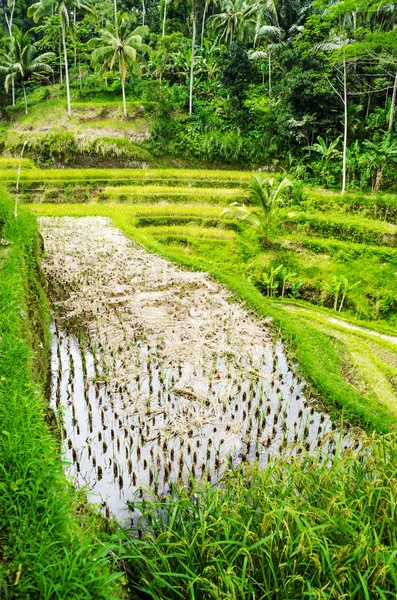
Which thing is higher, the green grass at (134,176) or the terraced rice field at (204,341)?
the green grass at (134,176)

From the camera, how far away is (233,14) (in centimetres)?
2531

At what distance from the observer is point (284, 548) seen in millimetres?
2170

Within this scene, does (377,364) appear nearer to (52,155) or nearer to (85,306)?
(85,306)

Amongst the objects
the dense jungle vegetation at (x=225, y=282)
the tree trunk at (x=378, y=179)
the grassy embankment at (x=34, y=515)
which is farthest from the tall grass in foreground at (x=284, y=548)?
the tree trunk at (x=378, y=179)

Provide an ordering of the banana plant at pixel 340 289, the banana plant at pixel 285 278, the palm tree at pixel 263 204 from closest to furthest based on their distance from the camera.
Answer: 1. the banana plant at pixel 340 289
2. the banana plant at pixel 285 278
3. the palm tree at pixel 263 204

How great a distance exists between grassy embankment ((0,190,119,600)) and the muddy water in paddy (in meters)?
0.26

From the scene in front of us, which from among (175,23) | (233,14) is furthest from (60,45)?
(233,14)

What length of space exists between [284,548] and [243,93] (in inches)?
875

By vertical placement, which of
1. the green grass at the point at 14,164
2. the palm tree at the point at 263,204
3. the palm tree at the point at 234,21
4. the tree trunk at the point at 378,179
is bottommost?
the palm tree at the point at 263,204

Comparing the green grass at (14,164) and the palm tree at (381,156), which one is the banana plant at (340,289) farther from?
the green grass at (14,164)

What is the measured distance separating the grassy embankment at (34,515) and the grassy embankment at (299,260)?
3156 millimetres

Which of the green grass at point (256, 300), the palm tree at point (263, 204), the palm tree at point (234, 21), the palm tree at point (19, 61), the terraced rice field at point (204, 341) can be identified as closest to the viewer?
the terraced rice field at point (204, 341)

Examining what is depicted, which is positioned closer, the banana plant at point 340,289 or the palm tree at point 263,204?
the banana plant at point 340,289

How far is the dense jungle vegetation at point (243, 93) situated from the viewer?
52.2 feet
